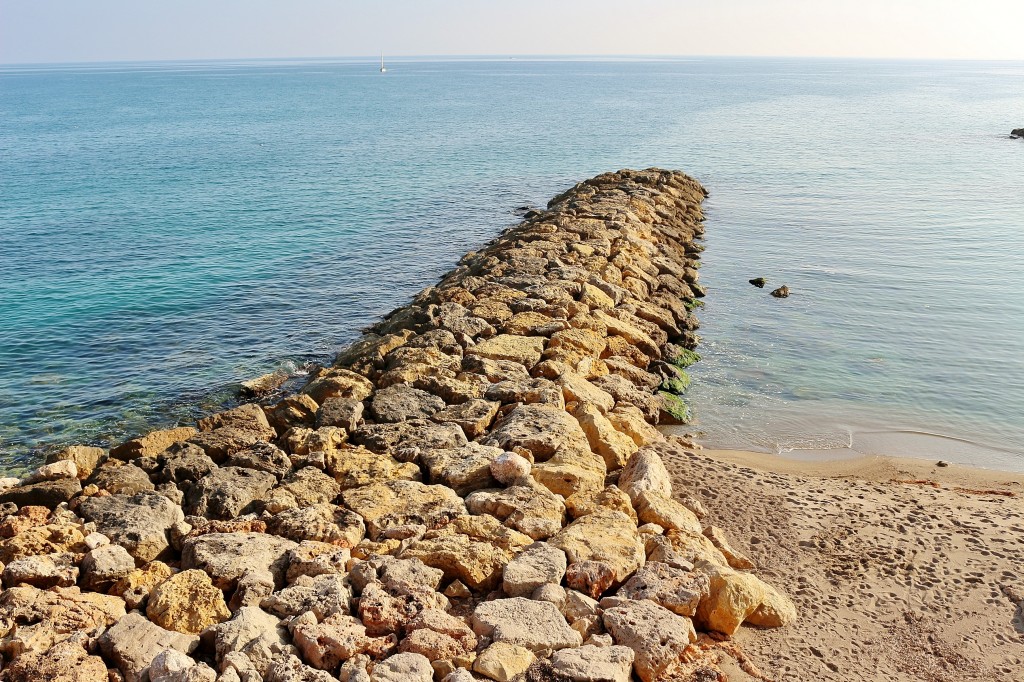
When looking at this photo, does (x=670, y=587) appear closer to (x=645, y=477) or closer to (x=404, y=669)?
(x=645, y=477)

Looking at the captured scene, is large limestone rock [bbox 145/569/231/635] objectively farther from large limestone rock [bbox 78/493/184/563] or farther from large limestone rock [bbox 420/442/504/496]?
large limestone rock [bbox 420/442/504/496]

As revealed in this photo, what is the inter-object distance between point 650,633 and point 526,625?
1.03 m

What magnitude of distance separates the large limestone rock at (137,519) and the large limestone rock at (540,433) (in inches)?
148

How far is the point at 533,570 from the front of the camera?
24.3ft

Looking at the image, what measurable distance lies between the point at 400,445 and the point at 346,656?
4.01 metres

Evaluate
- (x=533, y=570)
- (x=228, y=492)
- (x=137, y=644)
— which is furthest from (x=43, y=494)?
(x=533, y=570)

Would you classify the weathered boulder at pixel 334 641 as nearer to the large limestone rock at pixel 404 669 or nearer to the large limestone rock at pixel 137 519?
the large limestone rock at pixel 404 669

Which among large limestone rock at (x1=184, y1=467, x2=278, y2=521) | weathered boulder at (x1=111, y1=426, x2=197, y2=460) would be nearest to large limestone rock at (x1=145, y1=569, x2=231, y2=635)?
large limestone rock at (x1=184, y1=467, x2=278, y2=521)

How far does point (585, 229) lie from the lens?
2208 centimetres

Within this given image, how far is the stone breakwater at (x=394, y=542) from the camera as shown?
636 centimetres

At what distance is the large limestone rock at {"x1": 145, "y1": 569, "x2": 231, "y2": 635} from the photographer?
6684 mm

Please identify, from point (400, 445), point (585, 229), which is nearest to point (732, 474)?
point (400, 445)

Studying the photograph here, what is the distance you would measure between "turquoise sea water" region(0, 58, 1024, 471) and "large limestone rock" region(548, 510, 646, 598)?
4930mm

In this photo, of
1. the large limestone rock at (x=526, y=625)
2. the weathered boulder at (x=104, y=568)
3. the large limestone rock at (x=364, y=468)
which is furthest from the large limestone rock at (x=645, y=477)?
the weathered boulder at (x=104, y=568)
